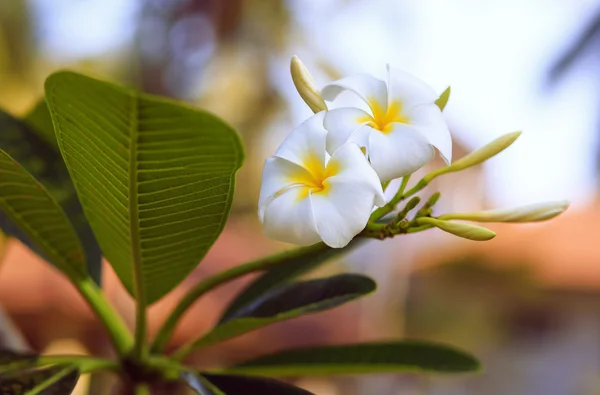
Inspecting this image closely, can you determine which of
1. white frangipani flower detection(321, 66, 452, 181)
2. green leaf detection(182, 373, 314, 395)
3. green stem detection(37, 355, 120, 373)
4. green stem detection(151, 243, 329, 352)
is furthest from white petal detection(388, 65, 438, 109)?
green stem detection(37, 355, 120, 373)

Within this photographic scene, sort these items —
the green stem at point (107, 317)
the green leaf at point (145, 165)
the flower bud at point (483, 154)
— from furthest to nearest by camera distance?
the green stem at point (107, 317), the flower bud at point (483, 154), the green leaf at point (145, 165)

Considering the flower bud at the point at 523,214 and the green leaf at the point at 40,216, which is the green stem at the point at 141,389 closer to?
the green leaf at the point at 40,216

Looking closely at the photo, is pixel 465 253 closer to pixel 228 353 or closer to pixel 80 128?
pixel 228 353

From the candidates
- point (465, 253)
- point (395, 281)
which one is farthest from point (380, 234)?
point (465, 253)

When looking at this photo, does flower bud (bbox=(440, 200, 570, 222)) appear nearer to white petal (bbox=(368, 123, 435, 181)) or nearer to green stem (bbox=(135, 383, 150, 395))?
white petal (bbox=(368, 123, 435, 181))

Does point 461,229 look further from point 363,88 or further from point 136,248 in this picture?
point 136,248

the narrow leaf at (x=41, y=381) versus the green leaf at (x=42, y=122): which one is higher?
the green leaf at (x=42, y=122)

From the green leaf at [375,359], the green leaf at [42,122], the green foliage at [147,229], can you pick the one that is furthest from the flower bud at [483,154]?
the green leaf at [42,122]

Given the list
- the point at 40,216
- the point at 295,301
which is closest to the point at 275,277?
the point at 295,301
